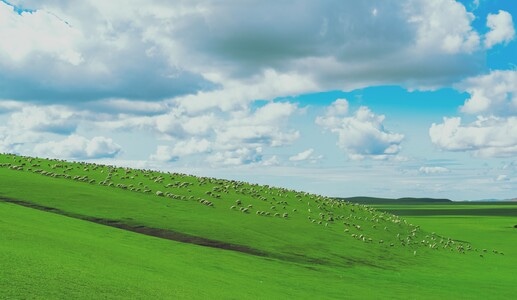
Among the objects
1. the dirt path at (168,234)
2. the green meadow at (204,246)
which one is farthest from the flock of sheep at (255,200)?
the dirt path at (168,234)

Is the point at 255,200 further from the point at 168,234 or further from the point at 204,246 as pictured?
the point at 204,246

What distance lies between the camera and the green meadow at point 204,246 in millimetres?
20078

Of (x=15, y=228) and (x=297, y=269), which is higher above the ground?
(x=15, y=228)

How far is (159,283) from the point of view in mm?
20578

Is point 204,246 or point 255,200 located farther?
point 255,200

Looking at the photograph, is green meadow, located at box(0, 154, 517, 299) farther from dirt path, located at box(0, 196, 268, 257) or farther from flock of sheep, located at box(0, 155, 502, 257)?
flock of sheep, located at box(0, 155, 502, 257)

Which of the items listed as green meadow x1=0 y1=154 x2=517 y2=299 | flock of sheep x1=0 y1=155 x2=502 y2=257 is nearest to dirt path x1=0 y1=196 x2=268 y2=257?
green meadow x1=0 y1=154 x2=517 y2=299

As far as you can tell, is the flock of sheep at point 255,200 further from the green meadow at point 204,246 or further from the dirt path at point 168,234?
the dirt path at point 168,234

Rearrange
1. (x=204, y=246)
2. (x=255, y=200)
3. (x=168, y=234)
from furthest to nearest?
(x=255, y=200) < (x=168, y=234) < (x=204, y=246)

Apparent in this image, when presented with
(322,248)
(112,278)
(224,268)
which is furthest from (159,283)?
(322,248)

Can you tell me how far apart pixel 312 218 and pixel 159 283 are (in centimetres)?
4165

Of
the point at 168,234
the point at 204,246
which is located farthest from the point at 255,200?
the point at 204,246

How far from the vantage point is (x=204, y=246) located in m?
38.0

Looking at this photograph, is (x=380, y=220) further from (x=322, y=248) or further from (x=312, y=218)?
(x=322, y=248)
